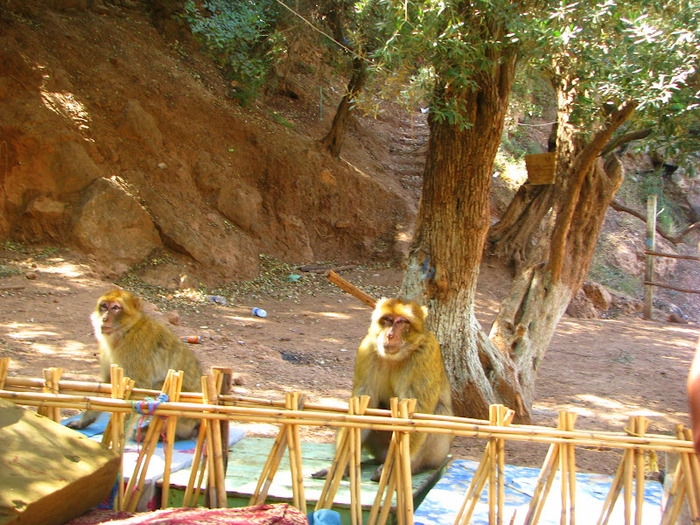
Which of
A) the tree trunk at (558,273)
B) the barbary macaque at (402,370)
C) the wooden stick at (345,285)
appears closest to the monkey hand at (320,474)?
the barbary macaque at (402,370)

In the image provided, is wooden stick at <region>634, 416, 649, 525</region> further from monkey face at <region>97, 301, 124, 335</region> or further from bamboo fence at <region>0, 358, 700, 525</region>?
monkey face at <region>97, 301, 124, 335</region>

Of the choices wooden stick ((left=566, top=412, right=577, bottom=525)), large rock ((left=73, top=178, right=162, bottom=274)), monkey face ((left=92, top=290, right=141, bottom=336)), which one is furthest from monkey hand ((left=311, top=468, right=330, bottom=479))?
large rock ((left=73, top=178, right=162, bottom=274))

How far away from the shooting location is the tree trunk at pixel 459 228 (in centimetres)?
564

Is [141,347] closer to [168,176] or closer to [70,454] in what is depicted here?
[70,454]

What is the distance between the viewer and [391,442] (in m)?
3.07

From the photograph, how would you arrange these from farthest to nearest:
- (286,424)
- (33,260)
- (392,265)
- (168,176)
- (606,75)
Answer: (392,265)
(168,176)
(33,260)
(606,75)
(286,424)

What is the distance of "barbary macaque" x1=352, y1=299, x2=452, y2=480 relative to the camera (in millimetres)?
4230

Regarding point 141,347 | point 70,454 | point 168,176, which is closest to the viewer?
point 70,454

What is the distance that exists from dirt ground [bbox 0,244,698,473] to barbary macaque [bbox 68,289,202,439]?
1392 mm

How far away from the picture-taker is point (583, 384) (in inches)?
341

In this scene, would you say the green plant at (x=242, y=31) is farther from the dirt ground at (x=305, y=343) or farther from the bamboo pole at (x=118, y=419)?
the bamboo pole at (x=118, y=419)

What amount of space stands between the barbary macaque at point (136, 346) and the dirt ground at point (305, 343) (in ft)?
4.57

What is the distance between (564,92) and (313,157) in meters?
8.59

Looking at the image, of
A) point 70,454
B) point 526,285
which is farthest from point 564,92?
point 70,454
